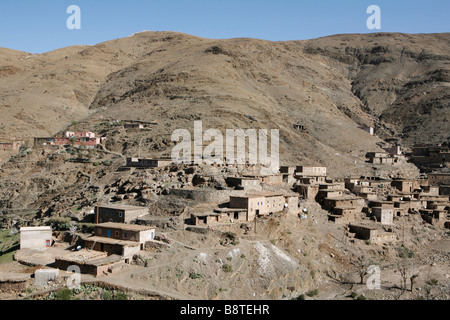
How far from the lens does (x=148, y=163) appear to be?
127ft

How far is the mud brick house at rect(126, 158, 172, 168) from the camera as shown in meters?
37.6

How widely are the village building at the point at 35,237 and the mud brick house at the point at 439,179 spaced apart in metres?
37.3

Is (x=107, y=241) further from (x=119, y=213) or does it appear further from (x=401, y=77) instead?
(x=401, y=77)

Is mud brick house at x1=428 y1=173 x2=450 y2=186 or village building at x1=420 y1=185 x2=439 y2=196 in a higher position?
mud brick house at x1=428 y1=173 x2=450 y2=186

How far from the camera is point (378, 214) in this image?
114ft

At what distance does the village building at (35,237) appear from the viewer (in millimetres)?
26734

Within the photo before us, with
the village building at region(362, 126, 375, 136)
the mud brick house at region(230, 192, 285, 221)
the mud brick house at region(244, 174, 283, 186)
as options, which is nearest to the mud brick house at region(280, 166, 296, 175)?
the mud brick house at region(244, 174, 283, 186)

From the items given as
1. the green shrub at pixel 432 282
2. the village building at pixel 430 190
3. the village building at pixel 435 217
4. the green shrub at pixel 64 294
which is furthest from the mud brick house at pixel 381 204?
the green shrub at pixel 64 294

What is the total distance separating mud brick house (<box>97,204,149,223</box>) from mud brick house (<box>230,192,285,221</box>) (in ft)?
19.2

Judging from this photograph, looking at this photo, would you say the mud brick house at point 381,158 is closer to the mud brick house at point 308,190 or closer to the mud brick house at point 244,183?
the mud brick house at point 308,190

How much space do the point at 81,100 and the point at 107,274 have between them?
62226mm

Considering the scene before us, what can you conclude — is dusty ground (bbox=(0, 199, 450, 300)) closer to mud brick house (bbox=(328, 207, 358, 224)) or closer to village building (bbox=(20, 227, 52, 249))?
mud brick house (bbox=(328, 207, 358, 224))
